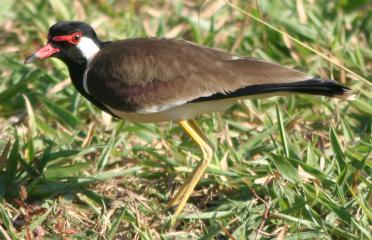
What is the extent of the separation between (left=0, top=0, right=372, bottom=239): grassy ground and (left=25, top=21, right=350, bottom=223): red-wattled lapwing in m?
0.22

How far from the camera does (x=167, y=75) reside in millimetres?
4996

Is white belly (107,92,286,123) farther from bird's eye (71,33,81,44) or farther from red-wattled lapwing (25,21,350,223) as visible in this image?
bird's eye (71,33,81,44)

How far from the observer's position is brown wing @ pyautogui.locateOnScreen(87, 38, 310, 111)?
491 centimetres

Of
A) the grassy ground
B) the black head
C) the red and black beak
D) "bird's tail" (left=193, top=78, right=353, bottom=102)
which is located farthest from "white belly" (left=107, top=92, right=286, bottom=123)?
the red and black beak

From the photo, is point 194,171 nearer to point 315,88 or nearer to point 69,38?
point 315,88

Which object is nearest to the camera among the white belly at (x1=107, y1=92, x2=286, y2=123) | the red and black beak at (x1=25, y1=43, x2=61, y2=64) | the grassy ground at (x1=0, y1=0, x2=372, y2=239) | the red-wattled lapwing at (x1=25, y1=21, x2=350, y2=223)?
the grassy ground at (x1=0, y1=0, x2=372, y2=239)

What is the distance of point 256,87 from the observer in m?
4.82

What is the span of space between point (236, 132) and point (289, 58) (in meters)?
1.14

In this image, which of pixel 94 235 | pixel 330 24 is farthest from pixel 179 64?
pixel 330 24

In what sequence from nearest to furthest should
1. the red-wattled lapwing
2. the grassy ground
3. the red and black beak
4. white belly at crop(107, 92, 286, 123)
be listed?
the grassy ground, the red-wattled lapwing, white belly at crop(107, 92, 286, 123), the red and black beak

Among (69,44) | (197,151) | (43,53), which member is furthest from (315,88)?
(43,53)

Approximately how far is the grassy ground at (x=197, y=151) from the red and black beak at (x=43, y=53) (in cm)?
50

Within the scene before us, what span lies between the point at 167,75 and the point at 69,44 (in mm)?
673

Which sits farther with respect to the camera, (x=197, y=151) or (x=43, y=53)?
(x=197, y=151)
